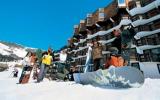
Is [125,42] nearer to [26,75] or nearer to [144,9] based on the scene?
[26,75]

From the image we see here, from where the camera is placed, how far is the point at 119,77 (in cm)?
620

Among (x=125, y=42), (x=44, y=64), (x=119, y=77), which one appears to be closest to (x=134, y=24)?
(x=44, y=64)

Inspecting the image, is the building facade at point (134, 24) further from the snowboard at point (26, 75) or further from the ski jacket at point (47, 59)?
the snowboard at point (26, 75)

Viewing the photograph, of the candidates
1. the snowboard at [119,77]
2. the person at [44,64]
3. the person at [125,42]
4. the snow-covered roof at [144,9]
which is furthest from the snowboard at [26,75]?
the snow-covered roof at [144,9]

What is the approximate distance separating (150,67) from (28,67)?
8004 millimetres

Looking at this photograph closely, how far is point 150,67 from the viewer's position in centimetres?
1412

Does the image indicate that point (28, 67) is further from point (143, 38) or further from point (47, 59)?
Result: point (143, 38)

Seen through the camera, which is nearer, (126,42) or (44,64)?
(126,42)

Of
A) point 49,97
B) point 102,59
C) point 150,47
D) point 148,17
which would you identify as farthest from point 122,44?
point 102,59

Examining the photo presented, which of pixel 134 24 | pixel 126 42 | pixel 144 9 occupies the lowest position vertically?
pixel 126 42

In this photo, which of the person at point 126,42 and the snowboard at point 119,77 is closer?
the snowboard at point 119,77

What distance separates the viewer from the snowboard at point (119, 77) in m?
5.91

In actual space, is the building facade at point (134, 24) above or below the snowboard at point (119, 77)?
above

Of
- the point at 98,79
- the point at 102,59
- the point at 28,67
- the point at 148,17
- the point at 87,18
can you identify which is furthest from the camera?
the point at 87,18
